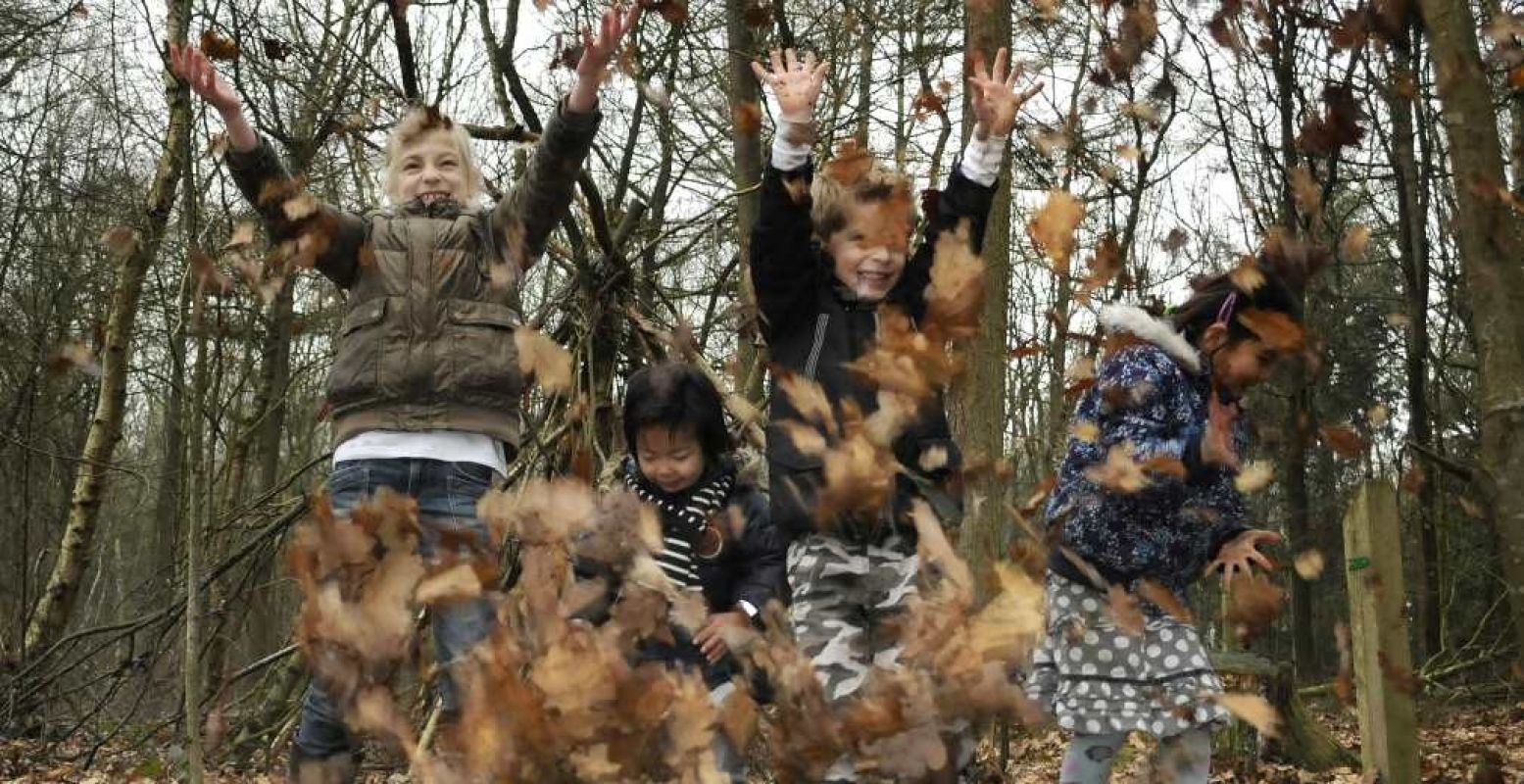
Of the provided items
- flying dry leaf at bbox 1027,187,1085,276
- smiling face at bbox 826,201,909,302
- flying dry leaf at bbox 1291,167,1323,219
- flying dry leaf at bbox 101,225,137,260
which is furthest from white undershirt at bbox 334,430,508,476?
flying dry leaf at bbox 101,225,137,260

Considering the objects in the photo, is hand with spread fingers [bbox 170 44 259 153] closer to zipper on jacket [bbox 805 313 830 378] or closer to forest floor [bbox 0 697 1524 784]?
zipper on jacket [bbox 805 313 830 378]

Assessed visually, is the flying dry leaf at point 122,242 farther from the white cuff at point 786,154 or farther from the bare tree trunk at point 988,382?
the white cuff at point 786,154

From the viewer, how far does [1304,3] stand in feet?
15.4

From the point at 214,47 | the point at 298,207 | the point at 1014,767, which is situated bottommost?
the point at 1014,767

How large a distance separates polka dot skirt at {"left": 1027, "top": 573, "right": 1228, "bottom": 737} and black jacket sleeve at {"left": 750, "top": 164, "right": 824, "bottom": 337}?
0.84m

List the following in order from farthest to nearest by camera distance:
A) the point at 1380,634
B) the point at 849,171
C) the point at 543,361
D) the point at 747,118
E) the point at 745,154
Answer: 1. the point at 745,154
2. the point at 747,118
3. the point at 1380,634
4. the point at 543,361
5. the point at 849,171

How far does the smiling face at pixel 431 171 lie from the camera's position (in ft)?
10.7

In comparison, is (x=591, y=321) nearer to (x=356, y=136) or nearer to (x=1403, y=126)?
(x=356, y=136)

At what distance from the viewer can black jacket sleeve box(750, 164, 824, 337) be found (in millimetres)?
2848

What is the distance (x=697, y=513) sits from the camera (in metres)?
3.17

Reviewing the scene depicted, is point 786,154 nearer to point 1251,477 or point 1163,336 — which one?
point 1163,336

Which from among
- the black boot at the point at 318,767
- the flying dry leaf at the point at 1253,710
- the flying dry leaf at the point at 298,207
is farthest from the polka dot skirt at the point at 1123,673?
the flying dry leaf at the point at 298,207

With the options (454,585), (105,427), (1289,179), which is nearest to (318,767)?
(454,585)

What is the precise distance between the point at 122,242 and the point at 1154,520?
6903 mm
